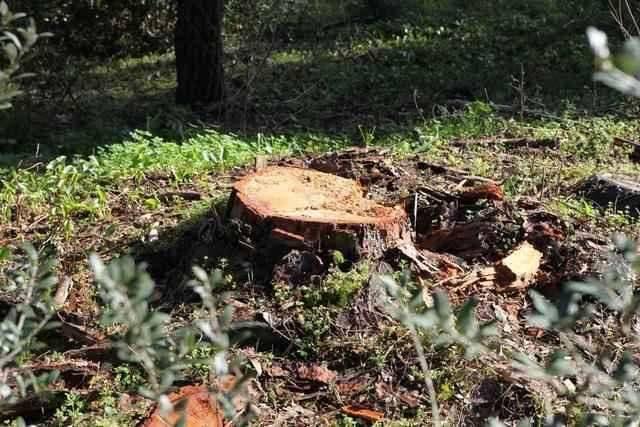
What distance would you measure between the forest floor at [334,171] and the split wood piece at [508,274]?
0.03 m

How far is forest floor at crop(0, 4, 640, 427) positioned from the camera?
3.46 metres

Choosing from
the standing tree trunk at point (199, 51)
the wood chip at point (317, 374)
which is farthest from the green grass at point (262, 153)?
the wood chip at point (317, 374)

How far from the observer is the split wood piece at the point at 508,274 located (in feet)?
13.1

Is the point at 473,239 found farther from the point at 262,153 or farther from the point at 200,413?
the point at 262,153

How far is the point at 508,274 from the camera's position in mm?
3996

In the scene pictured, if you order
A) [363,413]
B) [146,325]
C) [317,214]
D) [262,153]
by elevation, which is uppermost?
[146,325]

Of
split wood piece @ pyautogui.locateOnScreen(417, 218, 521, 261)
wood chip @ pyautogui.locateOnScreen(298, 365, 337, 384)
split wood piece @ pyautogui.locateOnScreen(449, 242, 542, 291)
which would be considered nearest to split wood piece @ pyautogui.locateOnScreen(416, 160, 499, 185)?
split wood piece @ pyautogui.locateOnScreen(417, 218, 521, 261)

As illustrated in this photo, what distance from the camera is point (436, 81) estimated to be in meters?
9.52

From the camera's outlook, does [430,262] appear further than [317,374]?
Yes

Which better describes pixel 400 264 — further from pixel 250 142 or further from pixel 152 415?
pixel 250 142

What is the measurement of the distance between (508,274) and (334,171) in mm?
1218

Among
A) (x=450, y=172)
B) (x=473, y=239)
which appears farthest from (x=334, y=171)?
(x=473, y=239)

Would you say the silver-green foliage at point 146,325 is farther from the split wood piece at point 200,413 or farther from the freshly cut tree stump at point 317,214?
the freshly cut tree stump at point 317,214

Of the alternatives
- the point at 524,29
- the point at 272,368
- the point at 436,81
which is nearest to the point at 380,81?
the point at 436,81
